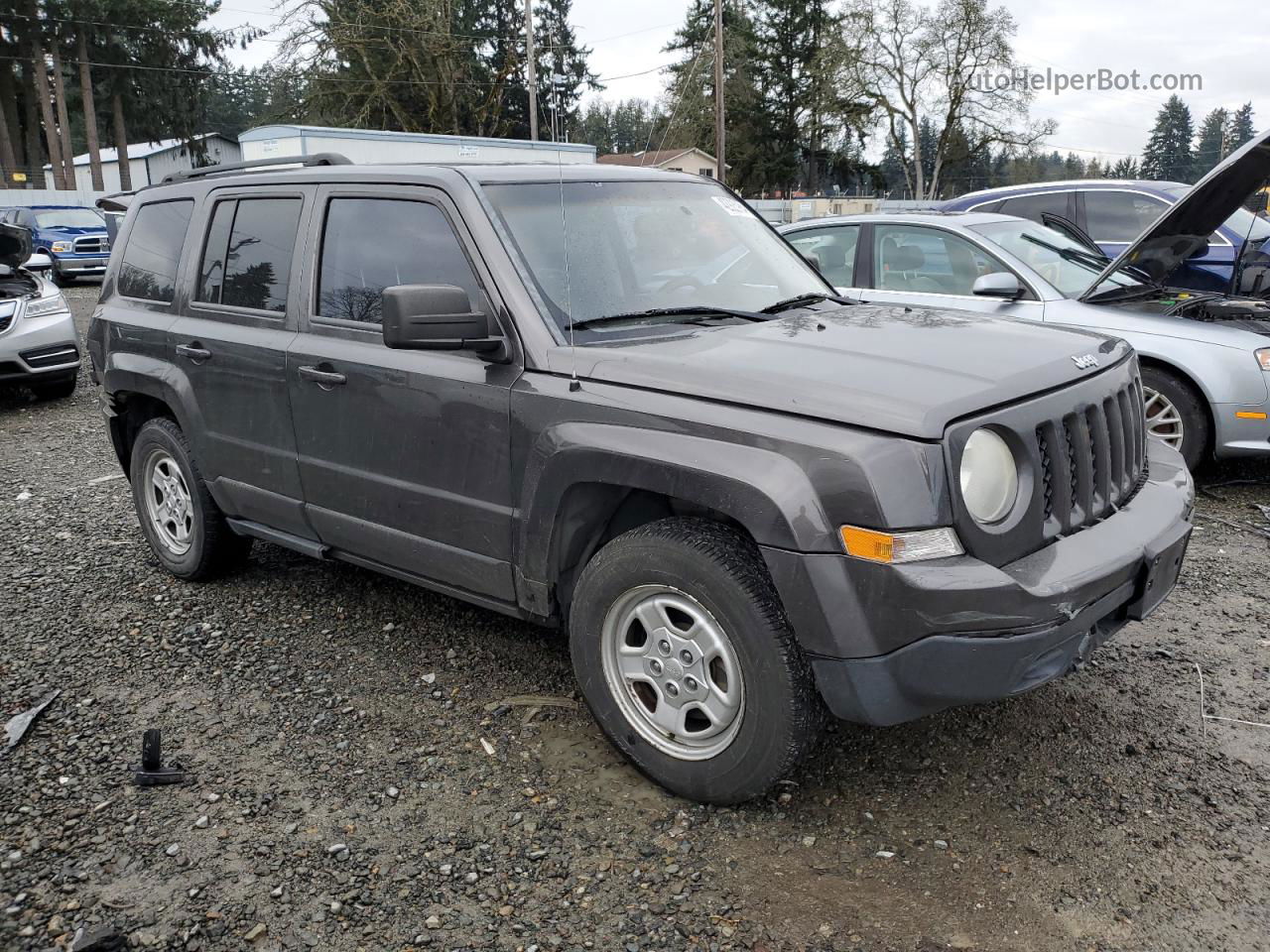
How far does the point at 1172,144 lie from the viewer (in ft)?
262

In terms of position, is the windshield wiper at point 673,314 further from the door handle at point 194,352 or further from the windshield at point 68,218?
the windshield at point 68,218

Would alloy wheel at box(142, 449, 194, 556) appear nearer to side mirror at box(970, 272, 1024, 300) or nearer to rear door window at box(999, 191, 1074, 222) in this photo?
side mirror at box(970, 272, 1024, 300)

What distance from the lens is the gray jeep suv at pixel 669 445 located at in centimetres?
259

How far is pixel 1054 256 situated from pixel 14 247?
32.0 feet

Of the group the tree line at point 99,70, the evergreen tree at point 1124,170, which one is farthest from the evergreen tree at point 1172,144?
the tree line at point 99,70

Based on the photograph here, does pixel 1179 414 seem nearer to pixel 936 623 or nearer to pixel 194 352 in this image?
pixel 936 623

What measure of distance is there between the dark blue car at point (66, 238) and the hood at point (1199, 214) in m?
23.6

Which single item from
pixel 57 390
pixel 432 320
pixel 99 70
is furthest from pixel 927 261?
pixel 99 70

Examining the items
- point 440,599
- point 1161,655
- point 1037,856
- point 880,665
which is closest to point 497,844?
point 880,665

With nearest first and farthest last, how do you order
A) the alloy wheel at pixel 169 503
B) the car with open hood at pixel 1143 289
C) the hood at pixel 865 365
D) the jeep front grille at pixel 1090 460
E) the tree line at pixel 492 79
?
the hood at pixel 865 365 → the jeep front grille at pixel 1090 460 → the alloy wheel at pixel 169 503 → the car with open hood at pixel 1143 289 → the tree line at pixel 492 79

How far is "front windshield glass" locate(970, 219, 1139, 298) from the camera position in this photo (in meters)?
6.80

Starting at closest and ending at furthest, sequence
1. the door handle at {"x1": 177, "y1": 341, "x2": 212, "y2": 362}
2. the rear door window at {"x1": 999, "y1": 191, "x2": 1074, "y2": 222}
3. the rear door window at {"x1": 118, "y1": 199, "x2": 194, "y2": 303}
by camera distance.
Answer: the door handle at {"x1": 177, "y1": 341, "x2": 212, "y2": 362}
the rear door window at {"x1": 118, "y1": 199, "x2": 194, "y2": 303}
the rear door window at {"x1": 999, "y1": 191, "x2": 1074, "y2": 222}

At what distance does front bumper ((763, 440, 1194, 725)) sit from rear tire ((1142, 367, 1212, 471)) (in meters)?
3.74

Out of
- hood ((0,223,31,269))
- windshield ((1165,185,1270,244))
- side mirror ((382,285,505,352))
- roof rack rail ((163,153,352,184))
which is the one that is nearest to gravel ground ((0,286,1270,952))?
side mirror ((382,285,505,352))
